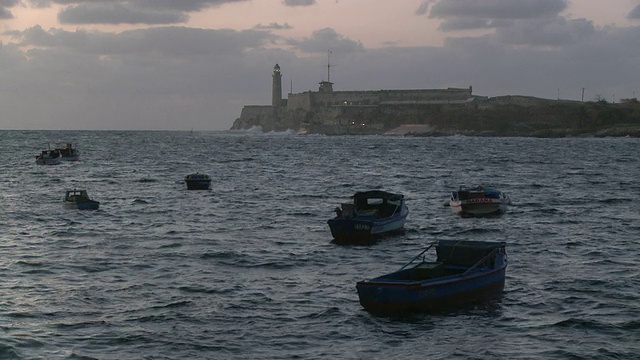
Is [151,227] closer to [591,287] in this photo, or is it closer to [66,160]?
[591,287]

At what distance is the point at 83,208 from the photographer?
48.7 meters

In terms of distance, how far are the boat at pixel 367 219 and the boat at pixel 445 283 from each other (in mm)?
9277

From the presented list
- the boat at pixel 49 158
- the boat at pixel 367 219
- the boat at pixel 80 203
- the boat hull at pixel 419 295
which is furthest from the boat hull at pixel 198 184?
the boat hull at pixel 419 295

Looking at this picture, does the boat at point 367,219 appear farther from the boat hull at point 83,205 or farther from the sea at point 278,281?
the boat hull at point 83,205

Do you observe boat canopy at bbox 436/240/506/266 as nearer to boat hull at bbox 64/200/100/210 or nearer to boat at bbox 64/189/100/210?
boat hull at bbox 64/200/100/210

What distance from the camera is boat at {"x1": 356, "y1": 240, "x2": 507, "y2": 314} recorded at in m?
21.9

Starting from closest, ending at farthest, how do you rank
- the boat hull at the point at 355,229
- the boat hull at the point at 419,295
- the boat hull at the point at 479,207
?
the boat hull at the point at 419,295 < the boat hull at the point at 355,229 < the boat hull at the point at 479,207

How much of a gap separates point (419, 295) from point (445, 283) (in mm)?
993

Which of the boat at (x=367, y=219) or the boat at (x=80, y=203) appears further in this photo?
the boat at (x=80, y=203)

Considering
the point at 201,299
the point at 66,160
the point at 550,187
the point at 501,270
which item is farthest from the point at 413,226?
the point at 66,160

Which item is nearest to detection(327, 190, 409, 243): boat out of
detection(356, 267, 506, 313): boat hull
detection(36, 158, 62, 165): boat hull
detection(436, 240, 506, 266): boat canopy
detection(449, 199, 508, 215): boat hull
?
detection(449, 199, 508, 215): boat hull

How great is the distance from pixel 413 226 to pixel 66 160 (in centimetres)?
7389

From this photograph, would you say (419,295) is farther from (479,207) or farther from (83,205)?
(83,205)

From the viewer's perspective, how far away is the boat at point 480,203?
153 feet
